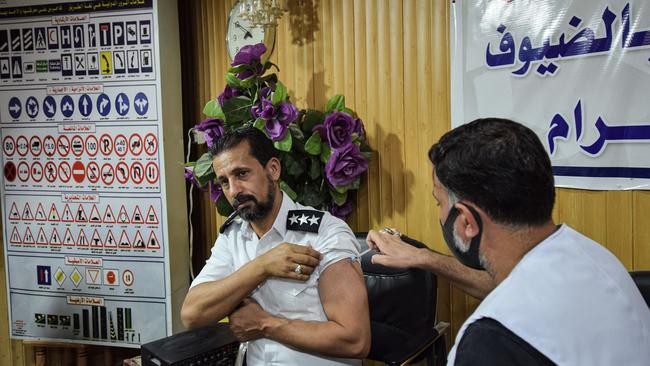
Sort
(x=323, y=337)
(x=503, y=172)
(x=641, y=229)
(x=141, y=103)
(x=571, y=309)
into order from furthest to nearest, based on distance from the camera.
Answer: (x=141, y=103) → (x=641, y=229) → (x=323, y=337) → (x=503, y=172) → (x=571, y=309)

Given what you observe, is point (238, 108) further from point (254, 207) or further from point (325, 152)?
point (254, 207)

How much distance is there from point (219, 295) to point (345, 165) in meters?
1.06

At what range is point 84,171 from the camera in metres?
3.24

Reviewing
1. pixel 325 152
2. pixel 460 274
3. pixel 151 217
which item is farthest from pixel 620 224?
pixel 151 217

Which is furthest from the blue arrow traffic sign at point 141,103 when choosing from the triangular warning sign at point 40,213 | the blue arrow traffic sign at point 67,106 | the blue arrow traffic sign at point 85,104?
the triangular warning sign at point 40,213

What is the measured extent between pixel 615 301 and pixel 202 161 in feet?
7.24

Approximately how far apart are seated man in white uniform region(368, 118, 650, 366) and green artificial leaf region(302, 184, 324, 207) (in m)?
1.61

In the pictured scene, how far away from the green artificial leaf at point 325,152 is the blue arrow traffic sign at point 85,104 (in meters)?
1.46

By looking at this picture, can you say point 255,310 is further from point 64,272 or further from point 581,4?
point 64,272

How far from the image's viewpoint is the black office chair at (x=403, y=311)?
7.14 feet

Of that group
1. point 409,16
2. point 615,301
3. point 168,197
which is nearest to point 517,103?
point 409,16

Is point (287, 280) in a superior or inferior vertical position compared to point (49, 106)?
inferior

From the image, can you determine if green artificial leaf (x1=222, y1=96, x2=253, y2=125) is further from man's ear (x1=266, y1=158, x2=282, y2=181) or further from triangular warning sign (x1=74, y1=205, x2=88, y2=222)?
triangular warning sign (x1=74, y1=205, x2=88, y2=222)

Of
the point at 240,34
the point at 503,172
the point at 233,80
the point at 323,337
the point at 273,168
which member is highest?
the point at 240,34
